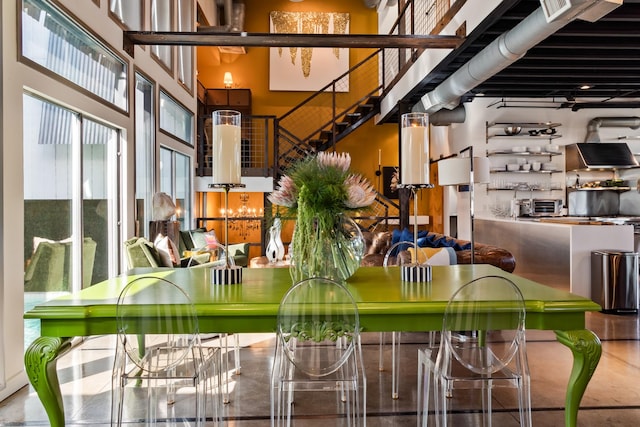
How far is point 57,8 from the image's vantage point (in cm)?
361

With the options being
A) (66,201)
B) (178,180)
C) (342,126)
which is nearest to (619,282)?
(66,201)

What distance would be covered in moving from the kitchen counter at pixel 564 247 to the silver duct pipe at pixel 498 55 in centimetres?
204

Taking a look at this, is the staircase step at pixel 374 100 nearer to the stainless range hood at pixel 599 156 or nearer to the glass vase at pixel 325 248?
the stainless range hood at pixel 599 156

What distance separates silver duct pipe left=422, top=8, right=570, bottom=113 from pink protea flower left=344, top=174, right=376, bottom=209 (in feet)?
7.96

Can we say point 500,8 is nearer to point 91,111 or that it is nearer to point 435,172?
point 91,111

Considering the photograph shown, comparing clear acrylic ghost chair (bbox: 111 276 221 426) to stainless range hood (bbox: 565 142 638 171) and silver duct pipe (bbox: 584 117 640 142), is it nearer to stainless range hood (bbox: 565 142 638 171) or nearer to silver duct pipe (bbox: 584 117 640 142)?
stainless range hood (bbox: 565 142 638 171)

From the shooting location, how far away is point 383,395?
9.34 ft

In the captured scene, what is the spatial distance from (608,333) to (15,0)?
551 cm

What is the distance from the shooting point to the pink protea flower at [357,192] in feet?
6.63

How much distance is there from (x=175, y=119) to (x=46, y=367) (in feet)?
19.9

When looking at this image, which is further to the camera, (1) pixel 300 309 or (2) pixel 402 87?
(2) pixel 402 87

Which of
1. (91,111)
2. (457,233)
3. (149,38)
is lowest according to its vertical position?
(457,233)

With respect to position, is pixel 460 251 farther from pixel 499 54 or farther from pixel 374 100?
pixel 374 100

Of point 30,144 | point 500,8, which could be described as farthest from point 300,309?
point 500,8
